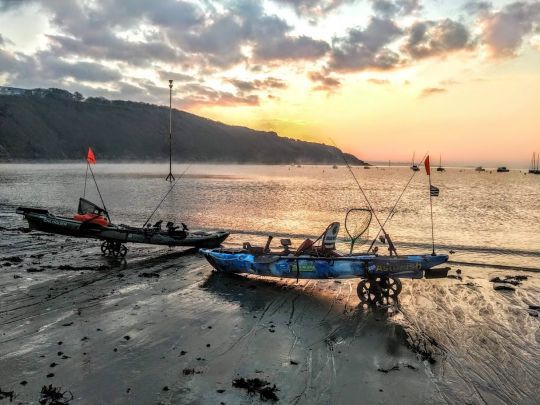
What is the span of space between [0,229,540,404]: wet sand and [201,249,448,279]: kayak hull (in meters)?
0.52

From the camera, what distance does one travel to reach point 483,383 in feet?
22.6

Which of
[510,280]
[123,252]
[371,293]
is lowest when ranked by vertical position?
[123,252]

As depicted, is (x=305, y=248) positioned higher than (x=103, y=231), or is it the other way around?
(x=305, y=248)

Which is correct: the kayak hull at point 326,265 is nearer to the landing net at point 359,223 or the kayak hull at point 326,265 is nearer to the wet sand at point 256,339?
the wet sand at point 256,339

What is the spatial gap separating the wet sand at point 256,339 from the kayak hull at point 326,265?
0.52 meters

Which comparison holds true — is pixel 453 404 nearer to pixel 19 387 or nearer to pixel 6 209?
pixel 19 387

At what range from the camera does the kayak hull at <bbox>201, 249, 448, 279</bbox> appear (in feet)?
34.8

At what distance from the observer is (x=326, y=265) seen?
37.1 ft

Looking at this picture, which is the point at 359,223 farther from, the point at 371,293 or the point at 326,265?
the point at 371,293

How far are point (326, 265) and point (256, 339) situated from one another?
3547mm

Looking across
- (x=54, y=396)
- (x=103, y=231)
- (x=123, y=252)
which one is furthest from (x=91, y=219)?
(x=54, y=396)

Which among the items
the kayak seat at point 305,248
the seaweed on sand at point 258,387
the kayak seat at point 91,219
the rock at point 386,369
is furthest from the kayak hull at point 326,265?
the kayak seat at point 91,219

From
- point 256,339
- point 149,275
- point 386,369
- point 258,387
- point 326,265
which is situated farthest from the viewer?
point 149,275

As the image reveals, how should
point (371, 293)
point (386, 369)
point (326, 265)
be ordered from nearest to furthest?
1. point (386, 369)
2. point (371, 293)
3. point (326, 265)
